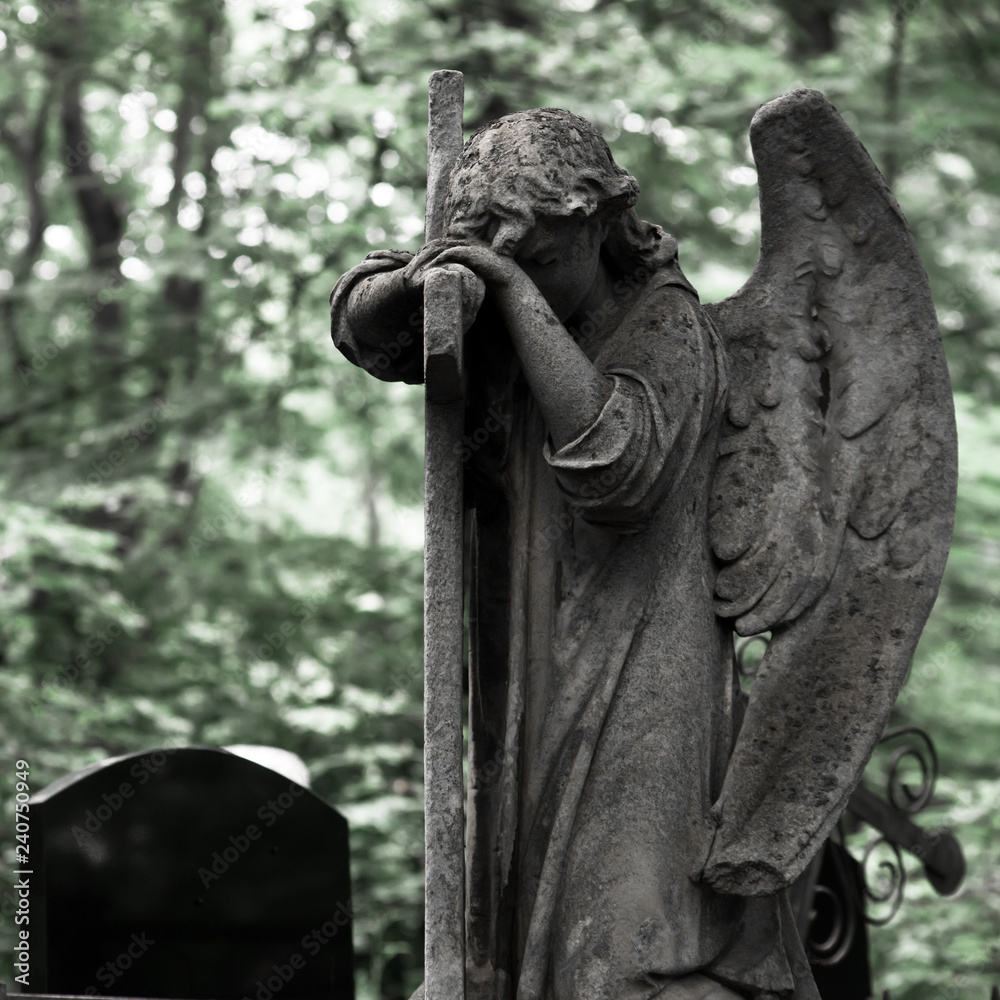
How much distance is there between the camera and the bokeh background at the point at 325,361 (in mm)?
7434

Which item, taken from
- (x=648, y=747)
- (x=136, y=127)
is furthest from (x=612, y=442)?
(x=136, y=127)

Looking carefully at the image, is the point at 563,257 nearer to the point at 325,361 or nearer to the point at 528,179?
the point at 528,179

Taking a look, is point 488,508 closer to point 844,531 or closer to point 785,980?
point 844,531

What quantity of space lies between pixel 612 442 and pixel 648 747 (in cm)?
60

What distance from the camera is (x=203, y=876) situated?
4.19 meters

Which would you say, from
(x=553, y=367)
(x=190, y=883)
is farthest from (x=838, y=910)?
(x=553, y=367)

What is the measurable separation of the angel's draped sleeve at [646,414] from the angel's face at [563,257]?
0.12m

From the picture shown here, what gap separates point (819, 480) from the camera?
3.00 metres

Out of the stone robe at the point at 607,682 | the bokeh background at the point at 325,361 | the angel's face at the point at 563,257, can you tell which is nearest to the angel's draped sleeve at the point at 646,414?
the stone robe at the point at 607,682

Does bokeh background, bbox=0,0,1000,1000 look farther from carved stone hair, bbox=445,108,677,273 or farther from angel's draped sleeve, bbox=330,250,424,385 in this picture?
carved stone hair, bbox=445,108,677,273

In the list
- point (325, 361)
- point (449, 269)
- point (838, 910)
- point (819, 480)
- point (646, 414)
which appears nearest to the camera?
point (449, 269)

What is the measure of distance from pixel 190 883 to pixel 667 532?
2.15 meters

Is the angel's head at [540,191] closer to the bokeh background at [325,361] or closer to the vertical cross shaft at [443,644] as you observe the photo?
the vertical cross shaft at [443,644]

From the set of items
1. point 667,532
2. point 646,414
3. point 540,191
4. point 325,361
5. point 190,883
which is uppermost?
point 540,191
